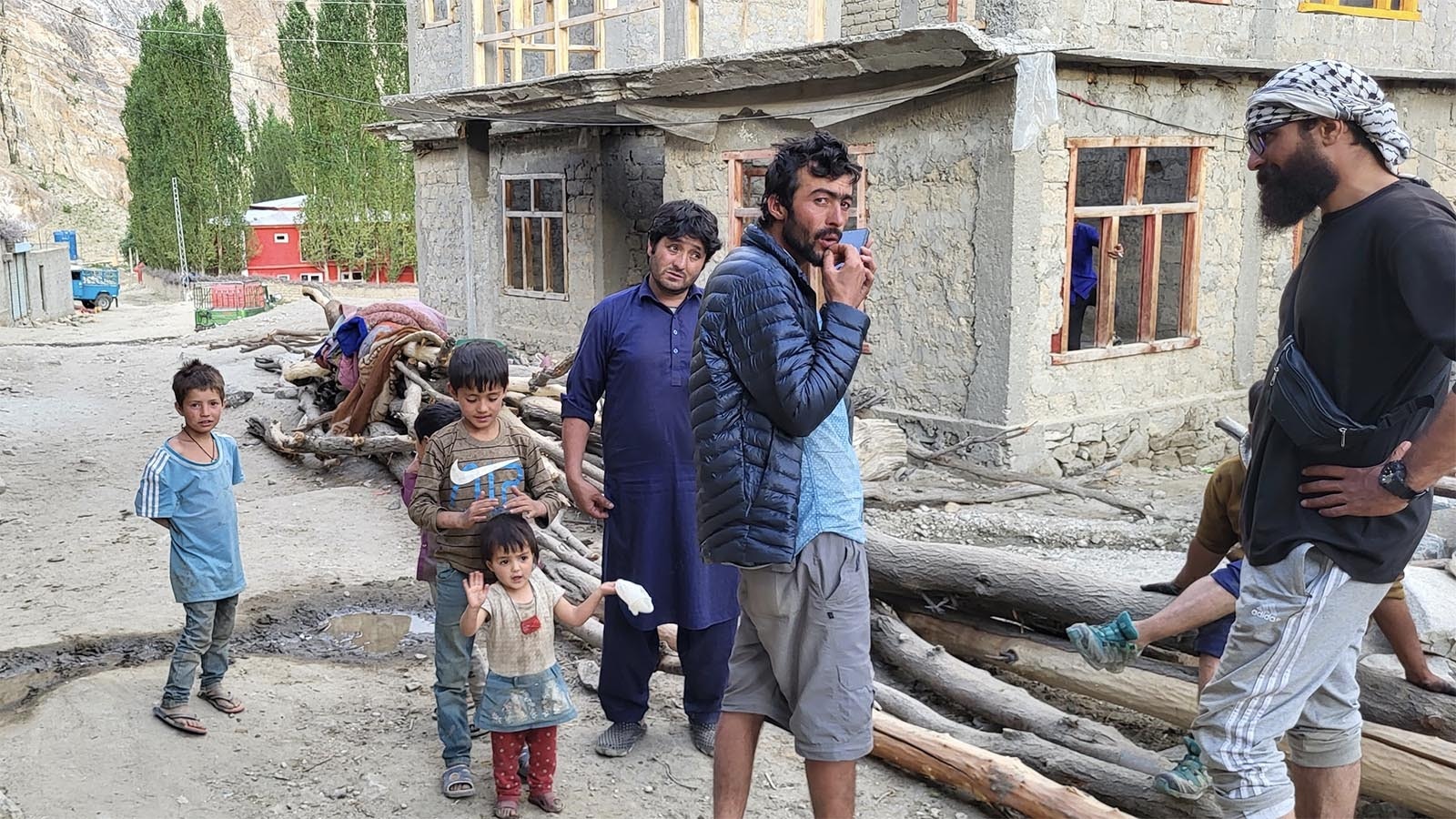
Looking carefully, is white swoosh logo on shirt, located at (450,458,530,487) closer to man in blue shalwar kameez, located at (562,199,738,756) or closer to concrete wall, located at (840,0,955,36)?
man in blue shalwar kameez, located at (562,199,738,756)

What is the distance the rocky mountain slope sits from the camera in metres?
46.8

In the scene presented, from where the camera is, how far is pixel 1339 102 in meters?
2.44

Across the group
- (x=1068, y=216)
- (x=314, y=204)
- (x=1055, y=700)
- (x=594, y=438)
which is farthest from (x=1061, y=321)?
(x=314, y=204)

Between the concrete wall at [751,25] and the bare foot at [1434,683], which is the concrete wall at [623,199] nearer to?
the concrete wall at [751,25]

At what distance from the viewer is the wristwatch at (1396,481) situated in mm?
2371

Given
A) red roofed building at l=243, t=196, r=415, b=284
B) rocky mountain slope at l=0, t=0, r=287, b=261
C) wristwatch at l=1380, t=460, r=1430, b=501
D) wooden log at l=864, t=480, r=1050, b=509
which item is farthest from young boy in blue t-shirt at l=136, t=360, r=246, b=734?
rocky mountain slope at l=0, t=0, r=287, b=261

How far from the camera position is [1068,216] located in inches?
335

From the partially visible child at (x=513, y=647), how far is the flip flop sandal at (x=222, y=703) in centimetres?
128

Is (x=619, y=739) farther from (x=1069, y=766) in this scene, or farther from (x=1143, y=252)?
(x=1143, y=252)

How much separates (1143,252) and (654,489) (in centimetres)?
656

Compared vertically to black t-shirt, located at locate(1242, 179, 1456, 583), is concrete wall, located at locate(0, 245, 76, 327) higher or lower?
lower

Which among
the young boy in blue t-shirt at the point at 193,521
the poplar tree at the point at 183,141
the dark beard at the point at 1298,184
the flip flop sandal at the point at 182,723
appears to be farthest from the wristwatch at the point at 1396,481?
the poplar tree at the point at 183,141

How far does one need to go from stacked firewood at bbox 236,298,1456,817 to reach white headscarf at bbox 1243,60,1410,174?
1779mm

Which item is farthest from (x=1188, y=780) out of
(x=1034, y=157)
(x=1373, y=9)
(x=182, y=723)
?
(x=1373, y=9)
